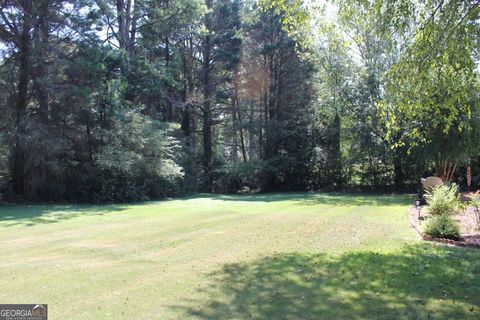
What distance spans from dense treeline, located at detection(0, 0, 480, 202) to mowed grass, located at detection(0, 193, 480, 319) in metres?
2.88

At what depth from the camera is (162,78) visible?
80.6ft

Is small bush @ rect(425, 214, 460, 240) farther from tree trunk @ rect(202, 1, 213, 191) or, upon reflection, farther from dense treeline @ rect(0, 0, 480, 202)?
tree trunk @ rect(202, 1, 213, 191)


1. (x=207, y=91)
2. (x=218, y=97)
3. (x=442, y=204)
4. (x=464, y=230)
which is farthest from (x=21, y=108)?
(x=464, y=230)

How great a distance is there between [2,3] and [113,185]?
9.15m

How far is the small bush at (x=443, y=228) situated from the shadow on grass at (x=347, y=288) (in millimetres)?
1366

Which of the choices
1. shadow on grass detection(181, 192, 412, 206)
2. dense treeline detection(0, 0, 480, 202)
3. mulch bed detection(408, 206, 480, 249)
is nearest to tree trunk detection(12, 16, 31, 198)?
dense treeline detection(0, 0, 480, 202)

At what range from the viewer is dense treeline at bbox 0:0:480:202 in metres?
8.57

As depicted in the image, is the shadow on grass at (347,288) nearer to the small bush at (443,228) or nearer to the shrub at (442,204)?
the small bush at (443,228)

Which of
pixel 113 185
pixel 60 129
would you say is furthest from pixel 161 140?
pixel 60 129

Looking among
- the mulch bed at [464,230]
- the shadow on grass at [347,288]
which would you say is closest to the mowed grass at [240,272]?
the shadow on grass at [347,288]

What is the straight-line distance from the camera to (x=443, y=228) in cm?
845

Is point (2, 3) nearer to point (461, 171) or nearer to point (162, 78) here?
point (162, 78)

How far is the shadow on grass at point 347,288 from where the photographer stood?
4441 mm

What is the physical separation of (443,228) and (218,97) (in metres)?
23.9
